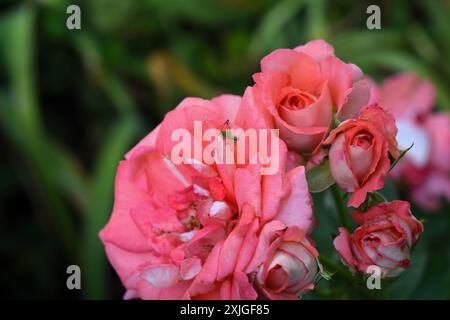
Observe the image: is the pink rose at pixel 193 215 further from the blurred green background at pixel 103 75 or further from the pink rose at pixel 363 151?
the blurred green background at pixel 103 75

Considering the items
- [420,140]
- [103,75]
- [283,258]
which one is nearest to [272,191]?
[283,258]

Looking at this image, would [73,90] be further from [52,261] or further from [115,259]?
[115,259]

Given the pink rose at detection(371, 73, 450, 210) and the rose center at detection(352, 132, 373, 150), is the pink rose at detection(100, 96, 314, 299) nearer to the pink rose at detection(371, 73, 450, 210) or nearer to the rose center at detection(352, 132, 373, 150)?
the rose center at detection(352, 132, 373, 150)

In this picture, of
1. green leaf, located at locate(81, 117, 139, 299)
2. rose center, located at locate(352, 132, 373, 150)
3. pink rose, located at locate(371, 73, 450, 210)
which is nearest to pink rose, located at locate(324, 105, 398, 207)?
rose center, located at locate(352, 132, 373, 150)

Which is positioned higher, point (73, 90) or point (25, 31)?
point (25, 31)

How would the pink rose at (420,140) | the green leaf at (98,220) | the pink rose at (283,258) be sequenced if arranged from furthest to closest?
the green leaf at (98,220), the pink rose at (420,140), the pink rose at (283,258)

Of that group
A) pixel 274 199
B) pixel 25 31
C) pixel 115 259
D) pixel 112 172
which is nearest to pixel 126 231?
pixel 115 259

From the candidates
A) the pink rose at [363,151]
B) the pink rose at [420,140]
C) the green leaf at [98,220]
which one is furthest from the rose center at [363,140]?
the green leaf at [98,220]
